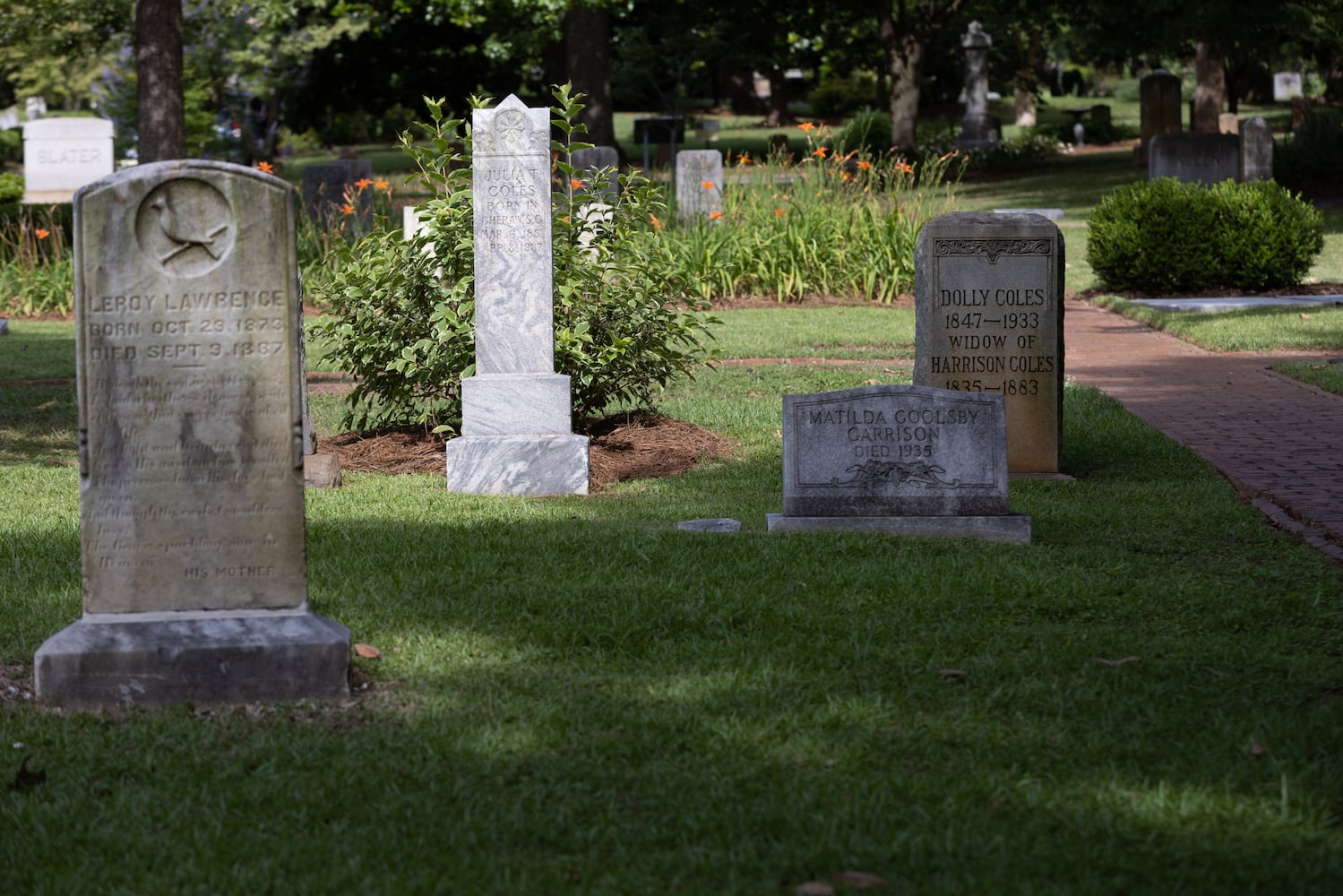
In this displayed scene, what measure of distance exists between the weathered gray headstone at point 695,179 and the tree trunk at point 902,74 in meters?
16.8

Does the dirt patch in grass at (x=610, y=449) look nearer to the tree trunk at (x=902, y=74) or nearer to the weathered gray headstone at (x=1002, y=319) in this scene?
the weathered gray headstone at (x=1002, y=319)

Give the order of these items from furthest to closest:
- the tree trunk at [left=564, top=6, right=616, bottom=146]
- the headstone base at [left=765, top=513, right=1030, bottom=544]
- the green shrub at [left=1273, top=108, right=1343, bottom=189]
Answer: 1. the tree trunk at [left=564, top=6, right=616, bottom=146]
2. the green shrub at [left=1273, top=108, right=1343, bottom=189]
3. the headstone base at [left=765, top=513, right=1030, bottom=544]

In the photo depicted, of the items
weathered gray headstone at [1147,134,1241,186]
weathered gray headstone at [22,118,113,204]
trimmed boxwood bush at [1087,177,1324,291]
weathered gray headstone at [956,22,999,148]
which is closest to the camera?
trimmed boxwood bush at [1087,177,1324,291]

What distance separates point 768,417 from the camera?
36.2 ft

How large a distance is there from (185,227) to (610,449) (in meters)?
5.33

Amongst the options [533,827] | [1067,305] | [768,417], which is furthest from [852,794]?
[1067,305]

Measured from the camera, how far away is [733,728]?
4.59 meters

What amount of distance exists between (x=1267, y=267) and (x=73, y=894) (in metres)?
17.8

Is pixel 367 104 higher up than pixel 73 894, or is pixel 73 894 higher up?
pixel 367 104

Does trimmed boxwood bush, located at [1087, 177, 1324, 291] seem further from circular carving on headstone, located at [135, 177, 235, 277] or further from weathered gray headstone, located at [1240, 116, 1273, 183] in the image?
circular carving on headstone, located at [135, 177, 235, 277]

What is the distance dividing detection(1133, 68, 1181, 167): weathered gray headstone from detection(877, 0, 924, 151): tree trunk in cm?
531

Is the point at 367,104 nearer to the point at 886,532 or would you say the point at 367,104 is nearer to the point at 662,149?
the point at 662,149

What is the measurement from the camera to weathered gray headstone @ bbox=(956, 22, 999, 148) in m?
41.0

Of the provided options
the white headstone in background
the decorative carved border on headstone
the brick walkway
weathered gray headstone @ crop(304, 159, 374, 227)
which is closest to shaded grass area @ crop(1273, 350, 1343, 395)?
the brick walkway
